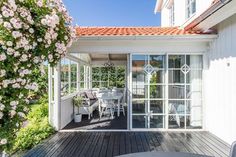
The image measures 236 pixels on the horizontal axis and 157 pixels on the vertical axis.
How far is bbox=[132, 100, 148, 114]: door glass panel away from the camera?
29.1ft

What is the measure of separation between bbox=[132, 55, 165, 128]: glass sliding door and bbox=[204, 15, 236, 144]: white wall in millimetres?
1499

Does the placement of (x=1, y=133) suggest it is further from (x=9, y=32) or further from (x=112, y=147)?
(x=112, y=147)

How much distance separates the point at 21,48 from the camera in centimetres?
445

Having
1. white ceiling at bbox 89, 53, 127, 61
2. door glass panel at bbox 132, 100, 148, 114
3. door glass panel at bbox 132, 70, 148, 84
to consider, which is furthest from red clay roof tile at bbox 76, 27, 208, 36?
white ceiling at bbox 89, 53, 127, 61

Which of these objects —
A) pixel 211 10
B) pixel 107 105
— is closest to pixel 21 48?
pixel 211 10

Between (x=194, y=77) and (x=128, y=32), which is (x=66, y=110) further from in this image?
(x=194, y=77)

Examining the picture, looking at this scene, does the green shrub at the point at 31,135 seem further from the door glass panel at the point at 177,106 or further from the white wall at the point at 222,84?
the white wall at the point at 222,84

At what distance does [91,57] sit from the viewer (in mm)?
15688

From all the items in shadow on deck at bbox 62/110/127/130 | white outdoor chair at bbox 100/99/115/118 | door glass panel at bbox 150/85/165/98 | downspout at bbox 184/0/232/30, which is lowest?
shadow on deck at bbox 62/110/127/130

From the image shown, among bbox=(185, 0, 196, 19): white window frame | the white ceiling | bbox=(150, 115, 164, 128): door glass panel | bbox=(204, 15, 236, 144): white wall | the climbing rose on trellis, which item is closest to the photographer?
the climbing rose on trellis

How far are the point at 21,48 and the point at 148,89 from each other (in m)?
5.18

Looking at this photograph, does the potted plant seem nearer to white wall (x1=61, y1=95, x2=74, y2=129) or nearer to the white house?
white wall (x1=61, y1=95, x2=74, y2=129)

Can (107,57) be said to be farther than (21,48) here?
Yes

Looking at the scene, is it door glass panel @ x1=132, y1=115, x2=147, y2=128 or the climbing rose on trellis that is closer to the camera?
the climbing rose on trellis
